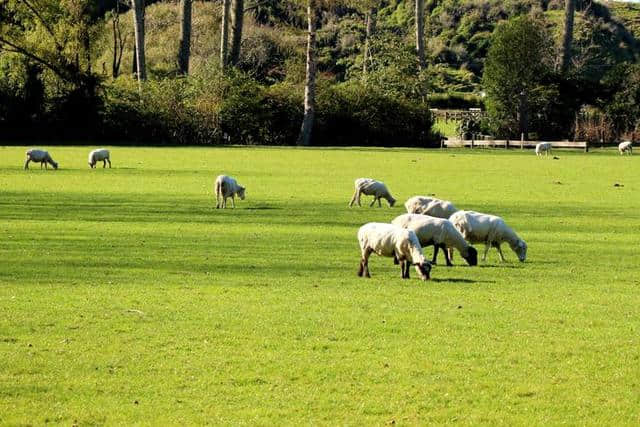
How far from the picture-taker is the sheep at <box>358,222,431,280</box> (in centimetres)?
1775

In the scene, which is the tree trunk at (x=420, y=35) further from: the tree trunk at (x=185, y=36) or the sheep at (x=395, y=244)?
the sheep at (x=395, y=244)

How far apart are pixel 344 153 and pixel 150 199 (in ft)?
105

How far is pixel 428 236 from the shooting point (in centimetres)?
1962

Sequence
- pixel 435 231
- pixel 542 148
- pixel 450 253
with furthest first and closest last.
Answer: pixel 542 148 → pixel 450 253 → pixel 435 231

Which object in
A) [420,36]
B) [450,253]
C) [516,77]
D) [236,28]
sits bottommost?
[450,253]

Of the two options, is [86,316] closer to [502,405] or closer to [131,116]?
[502,405]

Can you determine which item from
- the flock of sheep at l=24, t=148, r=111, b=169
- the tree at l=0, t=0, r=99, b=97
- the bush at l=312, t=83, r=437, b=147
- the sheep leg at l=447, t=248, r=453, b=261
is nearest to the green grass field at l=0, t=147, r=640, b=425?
the sheep leg at l=447, t=248, r=453, b=261

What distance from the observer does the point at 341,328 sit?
46.2ft

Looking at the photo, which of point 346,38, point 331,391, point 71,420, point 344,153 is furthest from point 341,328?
point 346,38

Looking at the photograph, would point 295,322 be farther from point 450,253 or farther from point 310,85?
point 310,85

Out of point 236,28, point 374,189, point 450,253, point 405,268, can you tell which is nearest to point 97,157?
point 374,189

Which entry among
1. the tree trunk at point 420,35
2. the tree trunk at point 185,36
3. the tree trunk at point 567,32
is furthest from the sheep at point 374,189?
the tree trunk at point 567,32

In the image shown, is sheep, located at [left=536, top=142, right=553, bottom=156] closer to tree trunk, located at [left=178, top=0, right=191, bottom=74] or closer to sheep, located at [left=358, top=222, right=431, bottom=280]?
tree trunk, located at [left=178, top=0, right=191, bottom=74]

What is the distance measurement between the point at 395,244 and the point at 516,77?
65778 millimetres
